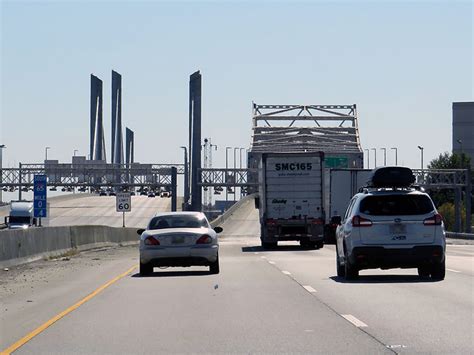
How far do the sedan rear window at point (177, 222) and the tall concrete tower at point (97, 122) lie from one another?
150m

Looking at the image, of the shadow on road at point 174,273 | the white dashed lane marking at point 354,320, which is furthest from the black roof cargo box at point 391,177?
the white dashed lane marking at point 354,320

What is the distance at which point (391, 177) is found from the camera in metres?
23.7

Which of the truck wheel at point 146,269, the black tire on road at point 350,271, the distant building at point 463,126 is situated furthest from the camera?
the distant building at point 463,126

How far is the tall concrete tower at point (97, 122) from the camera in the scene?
178000 mm

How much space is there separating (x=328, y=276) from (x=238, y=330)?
11.0 metres

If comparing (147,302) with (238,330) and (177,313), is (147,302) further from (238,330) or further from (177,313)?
(238,330)

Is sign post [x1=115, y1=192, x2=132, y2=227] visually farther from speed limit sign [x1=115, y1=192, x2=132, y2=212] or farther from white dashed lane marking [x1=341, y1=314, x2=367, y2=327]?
white dashed lane marking [x1=341, y1=314, x2=367, y2=327]

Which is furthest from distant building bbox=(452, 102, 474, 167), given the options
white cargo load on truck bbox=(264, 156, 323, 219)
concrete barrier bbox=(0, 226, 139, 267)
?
white cargo load on truck bbox=(264, 156, 323, 219)

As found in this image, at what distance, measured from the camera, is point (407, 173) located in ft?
78.0

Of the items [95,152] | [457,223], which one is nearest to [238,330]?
[457,223]

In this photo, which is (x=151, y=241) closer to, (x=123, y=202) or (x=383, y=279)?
(x=383, y=279)

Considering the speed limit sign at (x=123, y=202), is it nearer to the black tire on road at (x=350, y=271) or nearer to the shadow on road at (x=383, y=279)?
the shadow on road at (x=383, y=279)

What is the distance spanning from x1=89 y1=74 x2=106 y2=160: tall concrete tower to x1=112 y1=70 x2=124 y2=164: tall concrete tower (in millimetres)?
2280

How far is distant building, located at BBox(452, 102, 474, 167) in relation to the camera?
323ft
